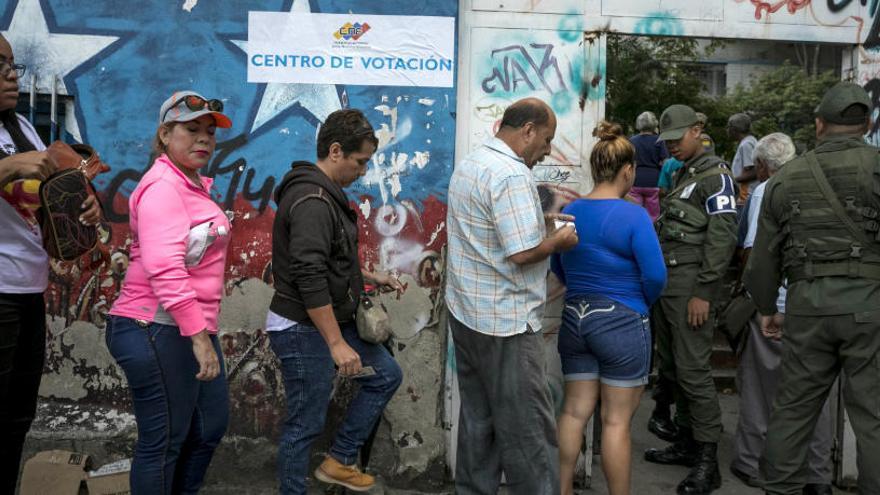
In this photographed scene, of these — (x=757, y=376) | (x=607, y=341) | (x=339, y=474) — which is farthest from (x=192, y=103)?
(x=757, y=376)

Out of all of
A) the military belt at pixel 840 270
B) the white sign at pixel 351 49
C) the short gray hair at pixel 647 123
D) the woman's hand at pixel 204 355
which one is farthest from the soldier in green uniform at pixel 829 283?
the short gray hair at pixel 647 123

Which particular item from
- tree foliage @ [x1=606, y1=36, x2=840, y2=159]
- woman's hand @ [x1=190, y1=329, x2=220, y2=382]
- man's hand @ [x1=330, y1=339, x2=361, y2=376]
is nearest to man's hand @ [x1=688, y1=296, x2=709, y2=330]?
man's hand @ [x1=330, y1=339, x2=361, y2=376]

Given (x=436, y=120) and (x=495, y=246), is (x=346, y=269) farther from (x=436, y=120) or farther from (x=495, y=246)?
(x=436, y=120)

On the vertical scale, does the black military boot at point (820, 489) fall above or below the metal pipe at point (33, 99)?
below

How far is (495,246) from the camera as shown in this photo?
3.60 metres

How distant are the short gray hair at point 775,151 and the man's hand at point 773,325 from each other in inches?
37.9

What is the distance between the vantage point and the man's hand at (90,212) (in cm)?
309

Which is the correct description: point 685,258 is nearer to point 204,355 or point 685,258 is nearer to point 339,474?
point 339,474

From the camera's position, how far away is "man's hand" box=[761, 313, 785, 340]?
445 centimetres

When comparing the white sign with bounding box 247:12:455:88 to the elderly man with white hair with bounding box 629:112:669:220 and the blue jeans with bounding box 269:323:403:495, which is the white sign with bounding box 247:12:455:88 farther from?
the elderly man with white hair with bounding box 629:112:669:220

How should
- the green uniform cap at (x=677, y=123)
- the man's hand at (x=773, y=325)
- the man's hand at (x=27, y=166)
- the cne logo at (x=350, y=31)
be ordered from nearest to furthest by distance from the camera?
the man's hand at (x=27, y=166) < the man's hand at (x=773, y=325) < the cne logo at (x=350, y=31) < the green uniform cap at (x=677, y=123)

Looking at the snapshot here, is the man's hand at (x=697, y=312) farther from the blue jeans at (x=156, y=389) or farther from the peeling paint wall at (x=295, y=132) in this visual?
the blue jeans at (x=156, y=389)

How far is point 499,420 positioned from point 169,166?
174 cm

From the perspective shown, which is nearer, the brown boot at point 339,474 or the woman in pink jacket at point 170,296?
A: the woman in pink jacket at point 170,296
